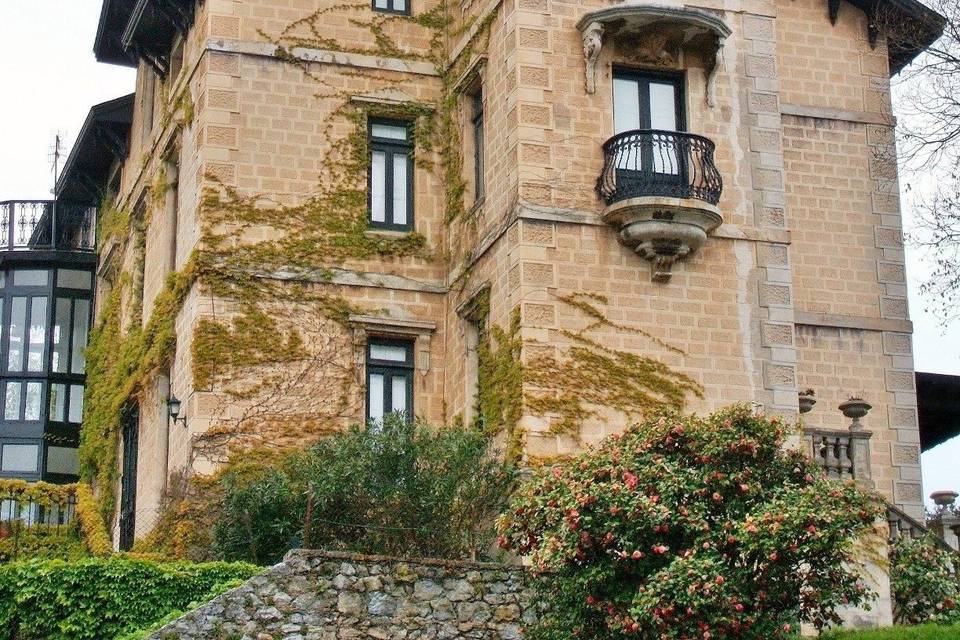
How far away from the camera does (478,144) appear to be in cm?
2764

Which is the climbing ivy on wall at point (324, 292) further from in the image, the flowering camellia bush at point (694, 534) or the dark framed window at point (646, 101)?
the flowering camellia bush at point (694, 534)

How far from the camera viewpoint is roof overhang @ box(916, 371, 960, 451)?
30.5 meters

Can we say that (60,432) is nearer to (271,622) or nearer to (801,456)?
(271,622)

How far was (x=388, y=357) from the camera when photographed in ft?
90.2

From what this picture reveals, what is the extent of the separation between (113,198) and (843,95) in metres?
15.3

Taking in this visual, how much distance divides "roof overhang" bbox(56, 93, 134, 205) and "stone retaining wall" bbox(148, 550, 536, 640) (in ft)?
55.2

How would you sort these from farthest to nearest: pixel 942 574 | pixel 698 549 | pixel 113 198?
pixel 113 198 → pixel 942 574 → pixel 698 549

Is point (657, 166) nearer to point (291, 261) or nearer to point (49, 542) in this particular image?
point (291, 261)

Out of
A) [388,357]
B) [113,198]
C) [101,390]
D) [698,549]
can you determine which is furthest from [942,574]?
[113,198]

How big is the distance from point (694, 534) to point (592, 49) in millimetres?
9000

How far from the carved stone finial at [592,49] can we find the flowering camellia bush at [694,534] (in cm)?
718

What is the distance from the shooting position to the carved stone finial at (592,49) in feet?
83.2

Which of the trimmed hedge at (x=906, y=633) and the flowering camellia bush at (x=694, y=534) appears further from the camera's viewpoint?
the trimmed hedge at (x=906, y=633)

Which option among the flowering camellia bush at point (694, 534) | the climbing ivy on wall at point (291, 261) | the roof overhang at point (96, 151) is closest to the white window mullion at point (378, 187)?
the climbing ivy on wall at point (291, 261)
